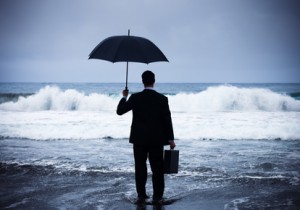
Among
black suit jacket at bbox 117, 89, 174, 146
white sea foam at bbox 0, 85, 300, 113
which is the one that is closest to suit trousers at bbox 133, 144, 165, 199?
black suit jacket at bbox 117, 89, 174, 146

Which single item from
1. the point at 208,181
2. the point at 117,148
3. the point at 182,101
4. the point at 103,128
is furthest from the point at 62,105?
the point at 208,181

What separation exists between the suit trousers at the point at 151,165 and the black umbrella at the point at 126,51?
85 cm

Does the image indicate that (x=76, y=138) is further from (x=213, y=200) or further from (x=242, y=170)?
(x=213, y=200)

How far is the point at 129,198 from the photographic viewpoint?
177 inches

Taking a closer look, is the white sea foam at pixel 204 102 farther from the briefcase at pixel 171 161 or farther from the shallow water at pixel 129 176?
the briefcase at pixel 171 161

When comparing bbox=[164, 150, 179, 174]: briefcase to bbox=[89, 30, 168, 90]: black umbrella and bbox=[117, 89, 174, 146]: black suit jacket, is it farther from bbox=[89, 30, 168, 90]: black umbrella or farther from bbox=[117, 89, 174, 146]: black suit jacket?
bbox=[89, 30, 168, 90]: black umbrella

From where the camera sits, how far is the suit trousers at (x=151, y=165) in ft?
13.7

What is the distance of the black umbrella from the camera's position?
14.4ft

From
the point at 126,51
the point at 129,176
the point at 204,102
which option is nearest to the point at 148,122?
the point at 126,51

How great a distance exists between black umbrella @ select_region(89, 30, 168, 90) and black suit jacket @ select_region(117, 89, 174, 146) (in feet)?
1.13

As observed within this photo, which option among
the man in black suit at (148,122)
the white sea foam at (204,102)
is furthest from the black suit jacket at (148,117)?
the white sea foam at (204,102)

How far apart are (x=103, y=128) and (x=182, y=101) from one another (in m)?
15.7

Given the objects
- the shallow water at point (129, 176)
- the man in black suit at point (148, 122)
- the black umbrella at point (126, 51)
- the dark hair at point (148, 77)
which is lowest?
the shallow water at point (129, 176)

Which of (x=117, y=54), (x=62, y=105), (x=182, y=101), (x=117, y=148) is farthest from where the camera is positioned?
(x=182, y=101)
